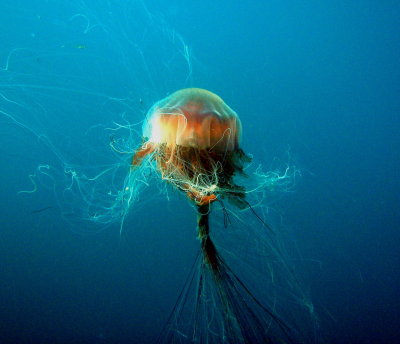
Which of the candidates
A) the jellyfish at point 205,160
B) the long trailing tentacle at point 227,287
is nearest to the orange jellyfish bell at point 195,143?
the jellyfish at point 205,160

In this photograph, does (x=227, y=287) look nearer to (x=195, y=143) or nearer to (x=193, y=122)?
(x=195, y=143)

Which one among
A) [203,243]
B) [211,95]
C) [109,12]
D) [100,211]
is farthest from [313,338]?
[109,12]

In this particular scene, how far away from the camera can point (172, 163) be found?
9.59 ft

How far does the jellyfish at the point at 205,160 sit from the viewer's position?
2807mm

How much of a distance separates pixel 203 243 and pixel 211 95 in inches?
53.0

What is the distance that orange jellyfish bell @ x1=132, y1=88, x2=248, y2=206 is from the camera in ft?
9.16

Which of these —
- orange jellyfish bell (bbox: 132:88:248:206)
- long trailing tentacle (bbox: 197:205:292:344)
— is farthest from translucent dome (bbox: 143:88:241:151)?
long trailing tentacle (bbox: 197:205:292:344)

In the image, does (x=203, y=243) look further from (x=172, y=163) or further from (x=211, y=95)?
(x=211, y=95)

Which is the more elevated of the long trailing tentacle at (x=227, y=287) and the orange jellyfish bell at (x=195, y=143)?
the orange jellyfish bell at (x=195, y=143)

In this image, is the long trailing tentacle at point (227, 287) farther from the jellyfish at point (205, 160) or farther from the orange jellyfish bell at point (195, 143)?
the orange jellyfish bell at point (195, 143)

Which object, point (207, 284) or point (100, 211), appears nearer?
point (207, 284)

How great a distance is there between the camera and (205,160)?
9.59ft

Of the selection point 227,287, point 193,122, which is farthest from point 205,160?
point 227,287

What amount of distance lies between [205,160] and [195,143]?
0.72ft
